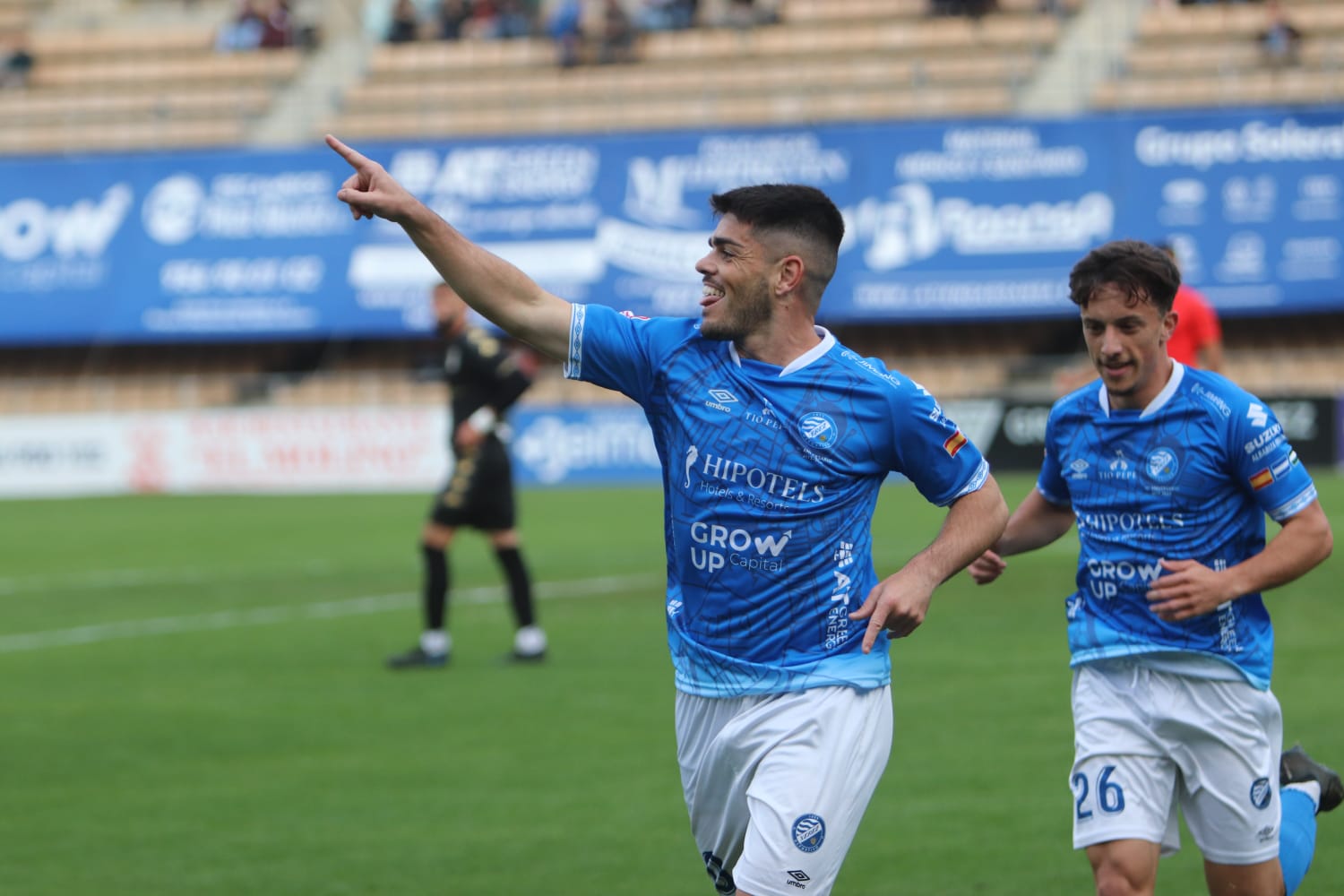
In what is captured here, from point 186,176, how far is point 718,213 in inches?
1101

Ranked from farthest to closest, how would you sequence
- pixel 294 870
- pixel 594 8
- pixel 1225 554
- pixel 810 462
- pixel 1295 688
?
1. pixel 594 8
2. pixel 1295 688
3. pixel 294 870
4. pixel 1225 554
5. pixel 810 462

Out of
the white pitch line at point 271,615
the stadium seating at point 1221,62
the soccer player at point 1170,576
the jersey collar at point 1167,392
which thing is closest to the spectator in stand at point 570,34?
the stadium seating at point 1221,62

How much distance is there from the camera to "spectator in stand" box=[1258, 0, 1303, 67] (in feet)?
93.0

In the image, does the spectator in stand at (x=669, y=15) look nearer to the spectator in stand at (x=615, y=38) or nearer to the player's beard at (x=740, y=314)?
the spectator in stand at (x=615, y=38)

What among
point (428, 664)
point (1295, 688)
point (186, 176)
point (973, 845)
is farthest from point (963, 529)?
point (186, 176)

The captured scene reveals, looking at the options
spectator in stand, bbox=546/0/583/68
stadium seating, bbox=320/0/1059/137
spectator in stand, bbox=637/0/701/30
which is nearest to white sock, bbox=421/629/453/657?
stadium seating, bbox=320/0/1059/137

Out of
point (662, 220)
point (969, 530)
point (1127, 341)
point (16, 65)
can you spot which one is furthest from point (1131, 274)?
point (16, 65)

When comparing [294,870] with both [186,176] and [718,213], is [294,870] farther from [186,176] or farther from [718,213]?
[186,176]

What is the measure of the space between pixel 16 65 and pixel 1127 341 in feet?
110

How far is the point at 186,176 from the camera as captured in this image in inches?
1237

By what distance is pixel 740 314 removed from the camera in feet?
15.6

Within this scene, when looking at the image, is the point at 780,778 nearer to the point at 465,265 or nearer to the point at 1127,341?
the point at 465,265

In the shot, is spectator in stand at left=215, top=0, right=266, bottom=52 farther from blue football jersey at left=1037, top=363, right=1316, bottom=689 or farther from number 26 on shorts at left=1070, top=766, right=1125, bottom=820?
number 26 on shorts at left=1070, top=766, right=1125, bottom=820

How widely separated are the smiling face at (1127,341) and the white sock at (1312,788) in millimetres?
1338
